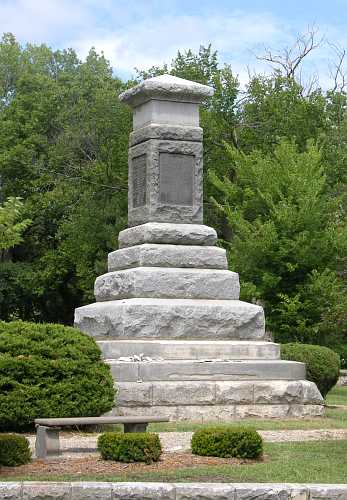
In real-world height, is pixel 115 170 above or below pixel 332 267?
above

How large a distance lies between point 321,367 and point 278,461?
7.83 m

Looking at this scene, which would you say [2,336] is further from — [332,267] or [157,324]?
[332,267]

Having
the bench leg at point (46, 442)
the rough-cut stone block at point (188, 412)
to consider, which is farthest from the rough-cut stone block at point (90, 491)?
the rough-cut stone block at point (188, 412)

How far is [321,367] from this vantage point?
17.8 metres

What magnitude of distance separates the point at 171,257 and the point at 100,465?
7.12 metres

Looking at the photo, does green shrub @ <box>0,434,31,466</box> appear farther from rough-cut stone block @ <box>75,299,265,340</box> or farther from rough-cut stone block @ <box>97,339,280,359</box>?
rough-cut stone block @ <box>75,299,265,340</box>

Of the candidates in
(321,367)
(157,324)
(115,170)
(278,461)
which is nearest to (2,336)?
(157,324)

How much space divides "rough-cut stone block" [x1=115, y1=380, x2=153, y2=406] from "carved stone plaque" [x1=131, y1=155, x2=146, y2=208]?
4051mm

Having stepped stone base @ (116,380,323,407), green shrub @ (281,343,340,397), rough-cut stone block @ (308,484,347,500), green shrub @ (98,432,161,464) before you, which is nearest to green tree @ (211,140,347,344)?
green shrub @ (281,343,340,397)

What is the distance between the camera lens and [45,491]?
7.88m

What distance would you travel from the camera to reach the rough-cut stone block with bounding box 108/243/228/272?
16438 millimetres

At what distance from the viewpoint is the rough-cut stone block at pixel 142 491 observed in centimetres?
798

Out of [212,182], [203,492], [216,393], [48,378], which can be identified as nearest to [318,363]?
[216,393]

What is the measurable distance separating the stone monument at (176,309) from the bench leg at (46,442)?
3.50 m
